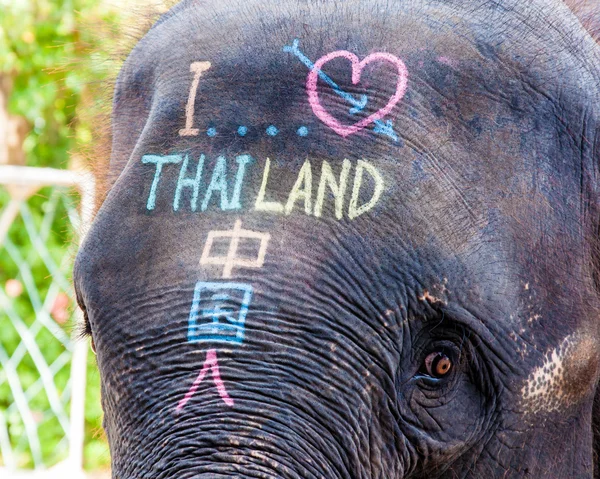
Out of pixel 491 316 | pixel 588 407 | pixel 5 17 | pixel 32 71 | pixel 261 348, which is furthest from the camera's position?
pixel 32 71

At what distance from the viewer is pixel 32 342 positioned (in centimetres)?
723

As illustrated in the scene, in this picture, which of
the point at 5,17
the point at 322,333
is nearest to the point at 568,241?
the point at 322,333

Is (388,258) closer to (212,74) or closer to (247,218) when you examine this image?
(247,218)

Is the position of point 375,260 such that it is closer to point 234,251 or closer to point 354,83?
point 234,251

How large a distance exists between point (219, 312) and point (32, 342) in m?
5.74

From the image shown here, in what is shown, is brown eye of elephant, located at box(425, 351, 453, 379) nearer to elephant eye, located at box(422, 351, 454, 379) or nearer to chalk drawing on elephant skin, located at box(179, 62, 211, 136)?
elephant eye, located at box(422, 351, 454, 379)

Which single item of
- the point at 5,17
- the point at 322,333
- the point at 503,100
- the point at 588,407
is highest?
the point at 503,100

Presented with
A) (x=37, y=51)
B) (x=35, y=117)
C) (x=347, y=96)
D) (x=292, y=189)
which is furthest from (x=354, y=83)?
(x=35, y=117)

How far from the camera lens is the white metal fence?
6.86 meters

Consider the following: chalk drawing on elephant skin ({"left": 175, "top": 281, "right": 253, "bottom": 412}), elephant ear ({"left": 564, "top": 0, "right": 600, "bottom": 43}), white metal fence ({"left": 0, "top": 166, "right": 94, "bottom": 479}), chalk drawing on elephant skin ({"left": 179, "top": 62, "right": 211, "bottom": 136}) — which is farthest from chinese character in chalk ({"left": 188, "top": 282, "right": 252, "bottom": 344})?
white metal fence ({"left": 0, "top": 166, "right": 94, "bottom": 479})

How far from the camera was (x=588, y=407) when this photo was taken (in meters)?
2.13

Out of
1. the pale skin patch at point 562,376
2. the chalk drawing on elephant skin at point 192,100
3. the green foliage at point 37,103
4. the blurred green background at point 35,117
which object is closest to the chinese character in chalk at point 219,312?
the chalk drawing on elephant skin at point 192,100

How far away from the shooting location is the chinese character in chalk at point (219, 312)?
1.78 metres

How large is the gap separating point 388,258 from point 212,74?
0.52 metres
